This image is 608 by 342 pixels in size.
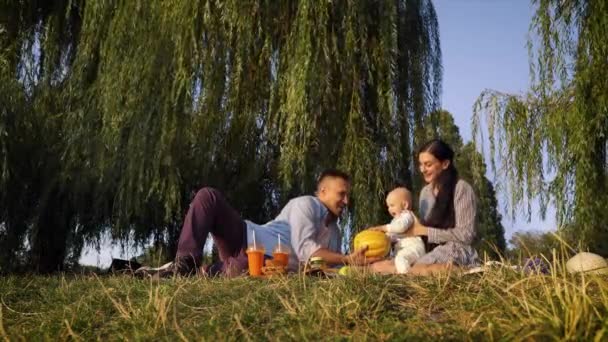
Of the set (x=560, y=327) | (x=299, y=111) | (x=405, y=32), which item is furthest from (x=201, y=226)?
(x=405, y=32)

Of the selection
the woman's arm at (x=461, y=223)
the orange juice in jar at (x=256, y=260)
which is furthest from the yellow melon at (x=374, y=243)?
the orange juice in jar at (x=256, y=260)

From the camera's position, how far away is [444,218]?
5.07 metres

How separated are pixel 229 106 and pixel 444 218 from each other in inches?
106

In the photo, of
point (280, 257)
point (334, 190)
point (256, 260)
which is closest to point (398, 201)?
point (334, 190)

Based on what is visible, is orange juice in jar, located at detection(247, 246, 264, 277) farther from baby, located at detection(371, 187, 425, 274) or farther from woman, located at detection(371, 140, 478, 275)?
baby, located at detection(371, 187, 425, 274)

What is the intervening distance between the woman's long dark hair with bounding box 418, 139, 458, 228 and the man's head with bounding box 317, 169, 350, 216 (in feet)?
1.77

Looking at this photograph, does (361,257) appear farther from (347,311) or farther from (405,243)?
(347,311)

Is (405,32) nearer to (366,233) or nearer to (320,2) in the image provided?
(320,2)

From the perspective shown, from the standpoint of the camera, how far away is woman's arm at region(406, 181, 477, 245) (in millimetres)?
4910

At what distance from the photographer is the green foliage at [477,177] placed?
7.03 m

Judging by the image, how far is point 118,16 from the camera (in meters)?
7.39

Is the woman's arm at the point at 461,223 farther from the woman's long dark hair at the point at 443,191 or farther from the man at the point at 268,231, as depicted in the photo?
the man at the point at 268,231

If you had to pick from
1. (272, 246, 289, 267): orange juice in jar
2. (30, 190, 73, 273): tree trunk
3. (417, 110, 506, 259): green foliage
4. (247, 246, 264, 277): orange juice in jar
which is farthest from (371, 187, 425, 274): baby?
(30, 190, 73, 273): tree trunk

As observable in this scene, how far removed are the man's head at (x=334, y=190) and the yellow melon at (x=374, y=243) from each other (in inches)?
11.5
